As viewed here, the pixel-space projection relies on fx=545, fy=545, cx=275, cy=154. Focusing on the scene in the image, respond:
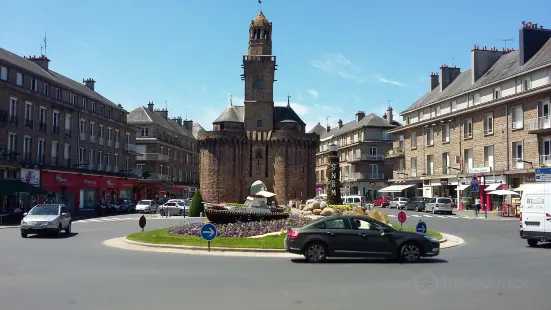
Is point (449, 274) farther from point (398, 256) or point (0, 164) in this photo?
point (0, 164)

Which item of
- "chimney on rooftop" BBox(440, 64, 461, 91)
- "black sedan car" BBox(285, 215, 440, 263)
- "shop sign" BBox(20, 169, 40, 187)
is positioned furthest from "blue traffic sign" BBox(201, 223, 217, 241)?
"chimney on rooftop" BBox(440, 64, 461, 91)

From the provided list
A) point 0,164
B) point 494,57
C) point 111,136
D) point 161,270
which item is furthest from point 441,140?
point 161,270

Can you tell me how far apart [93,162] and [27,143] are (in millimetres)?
13168

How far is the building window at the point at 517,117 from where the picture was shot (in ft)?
Answer: 150

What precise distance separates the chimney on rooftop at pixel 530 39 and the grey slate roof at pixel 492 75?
679mm

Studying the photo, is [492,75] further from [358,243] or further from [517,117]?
[358,243]

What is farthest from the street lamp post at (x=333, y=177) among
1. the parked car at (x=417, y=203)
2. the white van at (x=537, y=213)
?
the parked car at (x=417, y=203)

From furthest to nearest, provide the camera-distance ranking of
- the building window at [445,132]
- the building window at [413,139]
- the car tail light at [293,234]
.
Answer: the building window at [413,139] → the building window at [445,132] → the car tail light at [293,234]

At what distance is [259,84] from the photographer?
7594 centimetres

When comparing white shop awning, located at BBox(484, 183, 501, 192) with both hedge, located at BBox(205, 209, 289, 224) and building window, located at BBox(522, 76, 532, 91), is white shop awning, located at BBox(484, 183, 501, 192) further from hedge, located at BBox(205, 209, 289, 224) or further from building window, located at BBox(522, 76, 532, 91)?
hedge, located at BBox(205, 209, 289, 224)

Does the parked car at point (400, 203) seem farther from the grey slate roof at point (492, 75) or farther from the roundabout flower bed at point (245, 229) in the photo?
the roundabout flower bed at point (245, 229)

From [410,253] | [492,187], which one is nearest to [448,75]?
[492,187]

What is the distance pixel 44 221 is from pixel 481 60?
1808 inches

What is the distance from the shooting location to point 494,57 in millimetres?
55750
